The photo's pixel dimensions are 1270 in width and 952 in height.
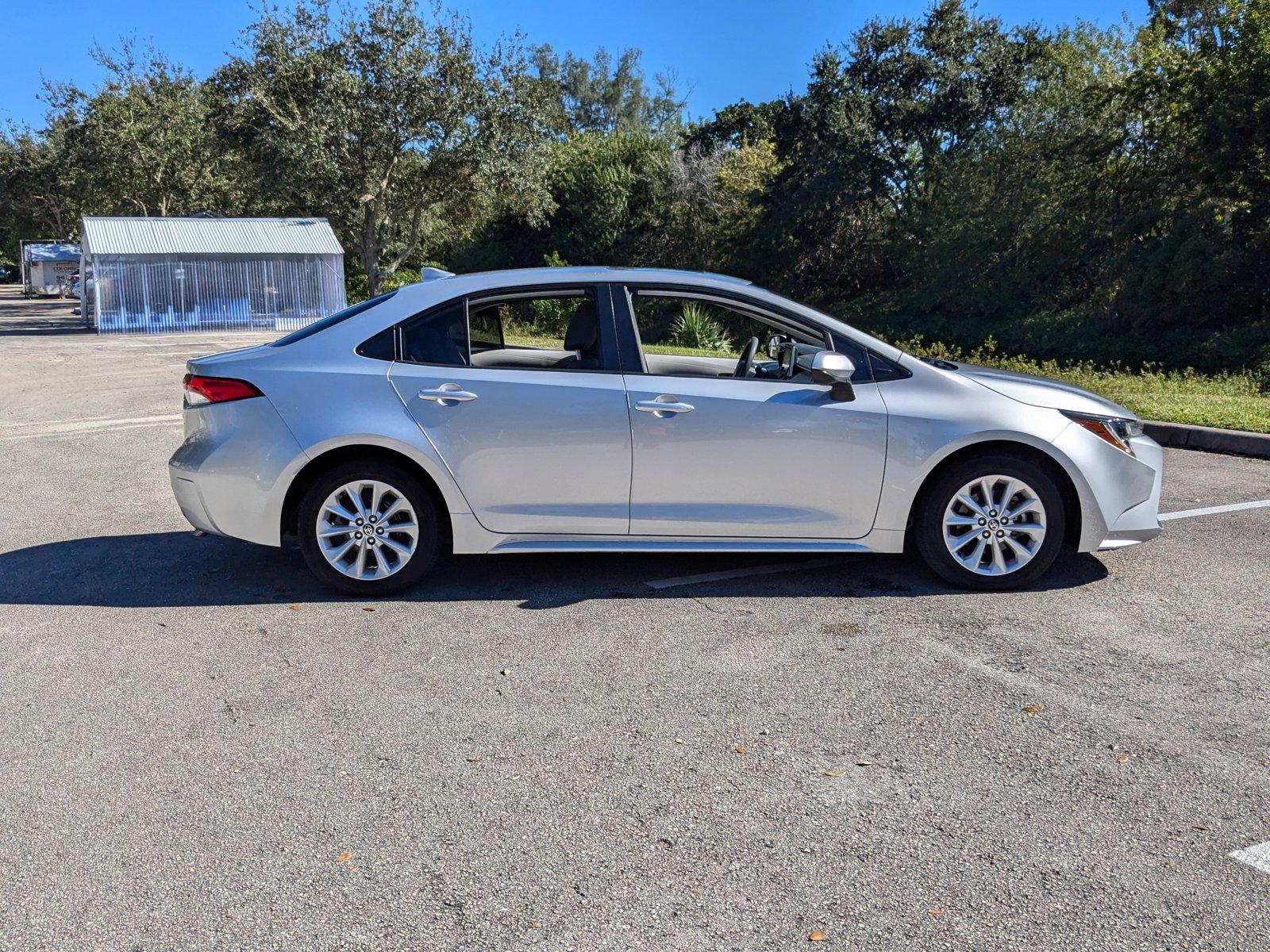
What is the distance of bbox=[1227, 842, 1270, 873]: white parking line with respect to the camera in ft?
9.84

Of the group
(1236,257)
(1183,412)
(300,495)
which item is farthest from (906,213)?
(300,495)

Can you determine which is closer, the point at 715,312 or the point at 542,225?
the point at 715,312

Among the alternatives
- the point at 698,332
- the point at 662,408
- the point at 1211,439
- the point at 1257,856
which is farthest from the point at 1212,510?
the point at 1257,856

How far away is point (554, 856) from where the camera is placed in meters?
3.11

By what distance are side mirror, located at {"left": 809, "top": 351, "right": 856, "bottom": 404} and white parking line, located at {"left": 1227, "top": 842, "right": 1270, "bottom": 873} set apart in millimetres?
2813

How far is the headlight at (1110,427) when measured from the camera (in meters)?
5.56

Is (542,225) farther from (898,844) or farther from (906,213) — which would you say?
(898,844)

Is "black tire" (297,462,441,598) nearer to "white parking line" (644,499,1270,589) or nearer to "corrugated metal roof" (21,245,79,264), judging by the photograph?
"white parking line" (644,499,1270,589)

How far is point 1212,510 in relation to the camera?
7406 mm

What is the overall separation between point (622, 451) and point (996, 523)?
1900 mm

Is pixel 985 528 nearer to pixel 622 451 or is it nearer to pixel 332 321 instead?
pixel 622 451

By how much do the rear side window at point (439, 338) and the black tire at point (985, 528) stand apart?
2.45 metres

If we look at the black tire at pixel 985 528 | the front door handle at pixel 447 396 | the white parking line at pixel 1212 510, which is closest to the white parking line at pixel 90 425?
the front door handle at pixel 447 396

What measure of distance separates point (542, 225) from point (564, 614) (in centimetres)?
4410
